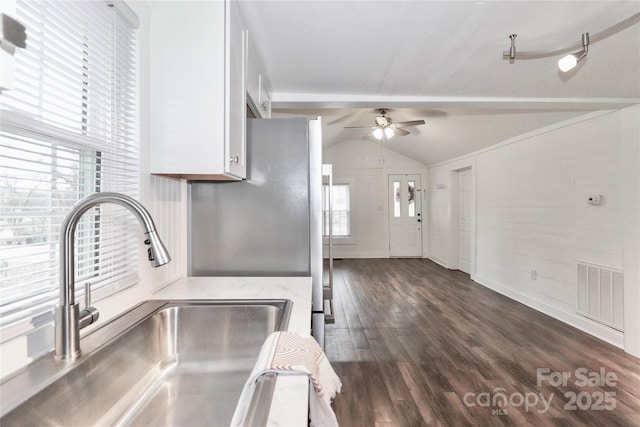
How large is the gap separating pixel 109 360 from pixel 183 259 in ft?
2.59

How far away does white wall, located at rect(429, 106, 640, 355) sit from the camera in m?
2.58

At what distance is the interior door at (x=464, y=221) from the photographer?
17.4 ft

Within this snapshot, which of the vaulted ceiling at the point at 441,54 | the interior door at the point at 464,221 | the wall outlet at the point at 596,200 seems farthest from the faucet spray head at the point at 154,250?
the interior door at the point at 464,221

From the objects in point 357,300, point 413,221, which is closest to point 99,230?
point 357,300

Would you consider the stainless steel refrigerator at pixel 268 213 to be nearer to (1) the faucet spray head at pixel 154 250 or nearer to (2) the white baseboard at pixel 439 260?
(1) the faucet spray head at pixel 154 250

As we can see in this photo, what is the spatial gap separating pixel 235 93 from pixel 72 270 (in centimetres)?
97

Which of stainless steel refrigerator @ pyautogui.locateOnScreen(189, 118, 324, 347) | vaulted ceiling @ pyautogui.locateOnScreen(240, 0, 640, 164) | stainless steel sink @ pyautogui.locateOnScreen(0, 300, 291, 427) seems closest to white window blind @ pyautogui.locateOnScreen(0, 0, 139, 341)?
stainless steel sink @ pyautogui.locateOnScreen(0, 300, 291, 427)

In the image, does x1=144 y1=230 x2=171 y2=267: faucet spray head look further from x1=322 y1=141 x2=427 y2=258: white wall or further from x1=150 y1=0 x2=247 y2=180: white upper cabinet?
x1=322 y1=141 x2=427 y2=258: white wall

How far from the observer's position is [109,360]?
82 centimetres

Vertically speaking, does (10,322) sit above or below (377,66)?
below

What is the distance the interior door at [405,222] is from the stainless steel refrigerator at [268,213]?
5.50 metres

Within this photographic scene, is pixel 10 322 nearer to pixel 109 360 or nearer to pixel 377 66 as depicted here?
pixel 109 360

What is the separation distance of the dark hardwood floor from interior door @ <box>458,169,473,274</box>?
1.62 meters

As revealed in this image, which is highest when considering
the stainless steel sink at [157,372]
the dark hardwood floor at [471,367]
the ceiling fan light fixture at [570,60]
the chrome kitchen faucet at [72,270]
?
the ceiling fan light fixture at [570,60]
